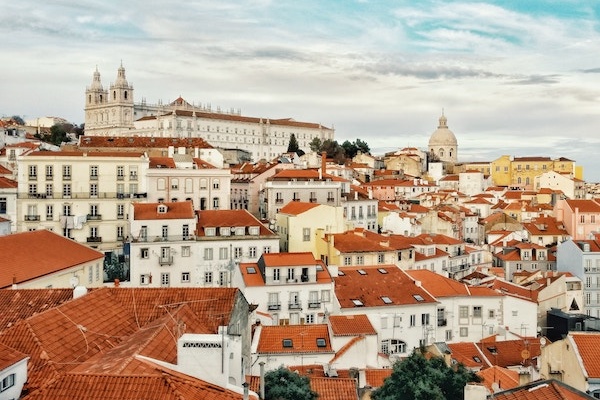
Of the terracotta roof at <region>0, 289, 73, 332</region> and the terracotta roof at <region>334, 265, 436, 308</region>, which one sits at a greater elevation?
the terracotta roof at <region>0, 289, 73, 332</region>

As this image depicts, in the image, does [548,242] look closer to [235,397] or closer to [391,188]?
[391,188]

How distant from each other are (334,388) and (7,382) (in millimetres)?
11017

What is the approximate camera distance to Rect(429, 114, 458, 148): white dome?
519ft

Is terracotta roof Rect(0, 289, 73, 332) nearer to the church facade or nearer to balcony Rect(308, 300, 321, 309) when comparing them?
balcony Rect(308, 300, 321, 309)

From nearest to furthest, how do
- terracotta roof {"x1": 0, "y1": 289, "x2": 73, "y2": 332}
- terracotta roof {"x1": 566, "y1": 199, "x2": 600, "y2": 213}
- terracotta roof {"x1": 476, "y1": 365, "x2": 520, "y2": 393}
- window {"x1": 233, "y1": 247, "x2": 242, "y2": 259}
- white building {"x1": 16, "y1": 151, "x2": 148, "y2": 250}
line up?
terracotta roof {"x1": 0, "y1": 289, "x2": 73, "y2": 332}
terracotta roof {"x1": 476, "y1": 365, "x2": 520, "y2": 393}
window {"x1": 233, "y1": 247, "x2": 242, "y2": 259}
white building {"x1": 16, "y1": 151, "x2": 148, "y2": 250}
terracotta roof {"x1": 566, "y1": 199, "x2": 600, "y2": 213}

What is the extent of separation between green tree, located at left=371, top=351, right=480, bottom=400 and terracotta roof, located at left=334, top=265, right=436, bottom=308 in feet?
52.3

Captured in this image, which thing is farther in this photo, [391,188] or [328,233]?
[391,188]

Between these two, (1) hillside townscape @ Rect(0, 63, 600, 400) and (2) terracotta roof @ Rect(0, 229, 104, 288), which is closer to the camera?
(1) hillside townscape @ Rect(0, 63, 600, 400)

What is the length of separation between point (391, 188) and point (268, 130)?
59.1 meters

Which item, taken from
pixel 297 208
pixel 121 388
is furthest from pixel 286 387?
pixel 297 208

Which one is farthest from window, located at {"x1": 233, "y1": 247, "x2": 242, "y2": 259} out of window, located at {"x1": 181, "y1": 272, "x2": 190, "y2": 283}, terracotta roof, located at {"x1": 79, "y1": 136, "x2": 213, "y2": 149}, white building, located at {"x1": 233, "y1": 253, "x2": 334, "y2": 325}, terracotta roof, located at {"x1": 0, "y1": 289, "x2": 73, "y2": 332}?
terracotta roof, located at {"x1": 79, "y1": 136, "x2": 213, "y2": 149}

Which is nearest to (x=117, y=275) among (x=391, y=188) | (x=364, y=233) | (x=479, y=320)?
(x=364, y=233)

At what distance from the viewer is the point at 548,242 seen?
232 feet

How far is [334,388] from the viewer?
1986cm
